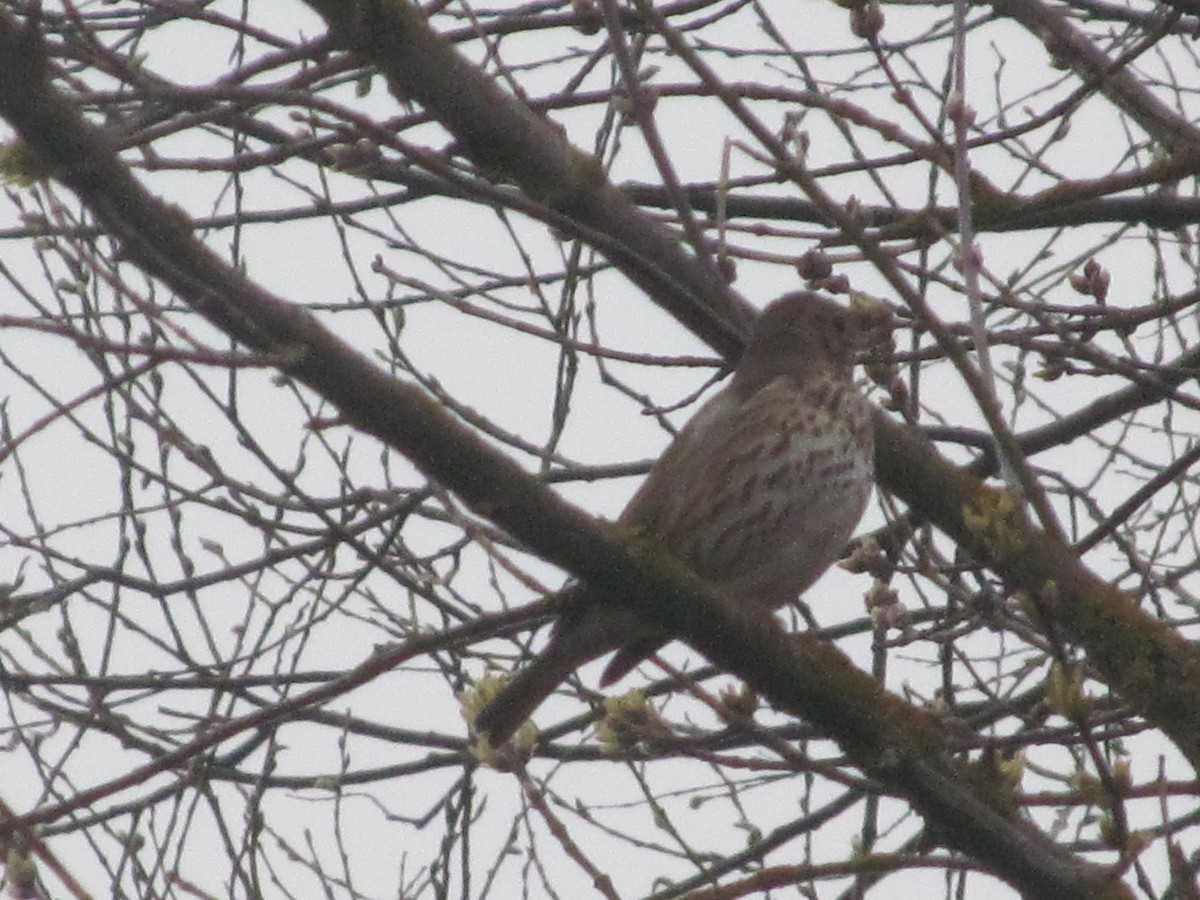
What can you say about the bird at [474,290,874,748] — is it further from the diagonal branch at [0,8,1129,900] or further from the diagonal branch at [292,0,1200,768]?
the diagonal branch at [0,8,1129,900]

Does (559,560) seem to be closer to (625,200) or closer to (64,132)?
(64,132)

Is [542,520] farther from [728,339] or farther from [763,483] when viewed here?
[763,483]

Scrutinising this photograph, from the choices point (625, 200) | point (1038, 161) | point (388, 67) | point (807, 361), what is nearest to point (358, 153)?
point (388, 67)

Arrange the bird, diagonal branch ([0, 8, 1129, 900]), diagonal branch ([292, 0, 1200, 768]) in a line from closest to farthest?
diagonal branch ([0, 8, 1129, 900]) < diagonal branch ([292, 0, 1200, 768]) < the bird

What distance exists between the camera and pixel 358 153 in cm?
442

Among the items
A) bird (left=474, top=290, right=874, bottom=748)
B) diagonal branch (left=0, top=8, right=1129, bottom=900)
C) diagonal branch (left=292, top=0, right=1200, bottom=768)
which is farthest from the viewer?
bird (left=474, top=290, right=874, bottom=748)

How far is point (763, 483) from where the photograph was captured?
5434 millimetres

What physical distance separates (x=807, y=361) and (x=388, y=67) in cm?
214

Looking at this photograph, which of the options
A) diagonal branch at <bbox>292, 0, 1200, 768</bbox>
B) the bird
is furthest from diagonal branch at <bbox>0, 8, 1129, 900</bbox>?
the bird

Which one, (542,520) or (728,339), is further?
(728,339)

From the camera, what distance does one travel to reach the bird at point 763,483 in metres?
5.27

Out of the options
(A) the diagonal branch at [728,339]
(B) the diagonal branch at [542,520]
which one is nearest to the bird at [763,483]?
(A) the diagonal branch at [728,339]

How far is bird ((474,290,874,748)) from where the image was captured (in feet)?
17.3

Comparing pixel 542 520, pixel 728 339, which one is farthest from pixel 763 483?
pixel 542 520
